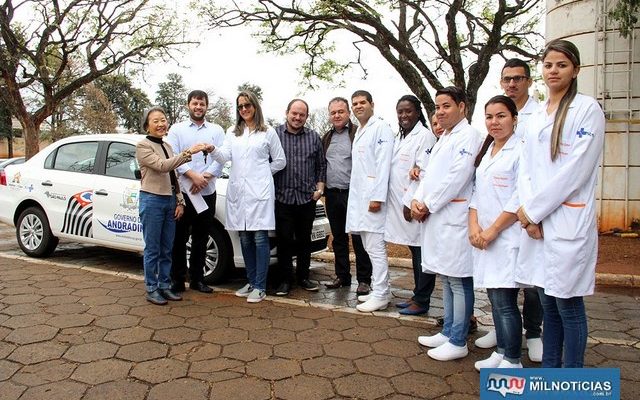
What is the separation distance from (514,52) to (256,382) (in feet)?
42.4

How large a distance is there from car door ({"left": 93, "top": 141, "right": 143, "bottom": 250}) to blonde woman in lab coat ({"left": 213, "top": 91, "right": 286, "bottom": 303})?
130 centimetres

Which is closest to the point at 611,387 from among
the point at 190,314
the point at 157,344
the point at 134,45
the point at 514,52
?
the point at 157,344

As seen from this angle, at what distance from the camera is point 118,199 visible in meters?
5.62

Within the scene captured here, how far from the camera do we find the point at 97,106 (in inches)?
1524

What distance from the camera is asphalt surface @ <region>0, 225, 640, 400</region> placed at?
3016mm

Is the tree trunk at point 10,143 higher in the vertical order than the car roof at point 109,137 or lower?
higher

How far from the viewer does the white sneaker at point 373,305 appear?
455 centimetres

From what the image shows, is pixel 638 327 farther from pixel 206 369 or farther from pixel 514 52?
pixel 514 52

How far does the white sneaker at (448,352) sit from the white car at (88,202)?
2.30 m

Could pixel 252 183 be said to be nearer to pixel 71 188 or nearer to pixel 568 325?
pixel 71 188

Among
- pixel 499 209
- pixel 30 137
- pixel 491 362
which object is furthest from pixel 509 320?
pixel 30 137

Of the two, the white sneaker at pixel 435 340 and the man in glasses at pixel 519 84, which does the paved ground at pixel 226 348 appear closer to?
the white sneaker at pixel 435 340

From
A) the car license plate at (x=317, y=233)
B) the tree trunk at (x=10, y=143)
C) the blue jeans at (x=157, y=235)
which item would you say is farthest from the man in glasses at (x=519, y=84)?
the tree trunk at (x=10, y=143)

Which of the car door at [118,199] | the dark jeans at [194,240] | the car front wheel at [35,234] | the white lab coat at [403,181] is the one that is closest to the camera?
the white lab coat at [403,181]
